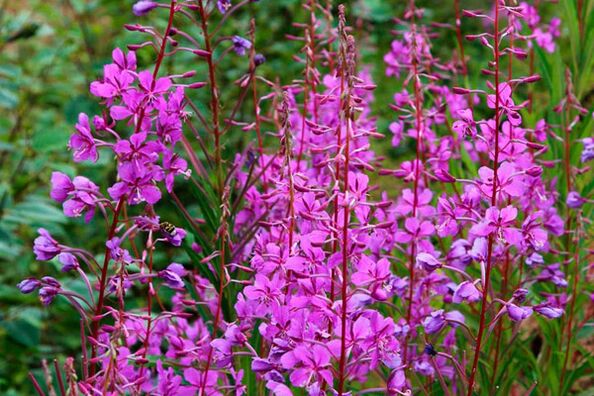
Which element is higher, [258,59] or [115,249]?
[258,59]

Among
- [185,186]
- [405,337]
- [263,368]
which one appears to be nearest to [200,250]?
[405,337]

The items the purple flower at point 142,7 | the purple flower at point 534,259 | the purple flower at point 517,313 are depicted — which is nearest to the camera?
the purple flower at point 517,313

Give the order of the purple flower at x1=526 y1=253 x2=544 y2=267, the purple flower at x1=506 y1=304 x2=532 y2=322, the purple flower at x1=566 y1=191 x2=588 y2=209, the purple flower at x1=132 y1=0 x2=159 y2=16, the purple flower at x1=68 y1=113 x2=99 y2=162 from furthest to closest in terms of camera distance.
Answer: the purple flower at x1=566 y1=191 x2=588 y2=209, the purple flower at x1=526 y1=253 x2=544 y2=267, the purple flower at x1=132 y1=0 x2=159 y2=16, the purple flower at x1=68 y1=113 x2=99 y2=162, the purple flower at x1=506 y1=304 x2=532 y2=322

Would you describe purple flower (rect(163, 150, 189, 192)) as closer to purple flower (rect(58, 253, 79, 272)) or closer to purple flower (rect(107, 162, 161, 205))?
purple flower (rect(107, 162, 161, 205))

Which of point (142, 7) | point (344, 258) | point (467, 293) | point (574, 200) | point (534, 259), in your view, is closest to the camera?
point (344, 258)

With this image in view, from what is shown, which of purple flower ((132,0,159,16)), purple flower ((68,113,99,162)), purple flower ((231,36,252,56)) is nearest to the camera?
purple flower ((68,113,99,162))

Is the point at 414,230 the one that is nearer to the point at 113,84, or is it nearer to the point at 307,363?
the point at 307,363

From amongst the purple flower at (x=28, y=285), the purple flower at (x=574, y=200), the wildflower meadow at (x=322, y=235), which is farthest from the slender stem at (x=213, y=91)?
the purple flower at (x=574, y=200)

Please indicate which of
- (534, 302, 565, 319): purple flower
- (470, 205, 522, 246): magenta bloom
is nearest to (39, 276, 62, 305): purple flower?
(470, 205, 522, 246): magenta bloom

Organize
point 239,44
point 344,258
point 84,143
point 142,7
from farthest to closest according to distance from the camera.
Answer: point 239,44
point 142,7
point 84,143
point 344,258

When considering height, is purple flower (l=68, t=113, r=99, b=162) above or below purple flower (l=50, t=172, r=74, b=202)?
above

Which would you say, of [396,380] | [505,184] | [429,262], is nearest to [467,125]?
[505,184]

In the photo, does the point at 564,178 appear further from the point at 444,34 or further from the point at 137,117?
the point at 444,34

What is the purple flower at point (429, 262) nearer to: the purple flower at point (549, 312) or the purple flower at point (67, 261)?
the purple flower at point (549, 312)
